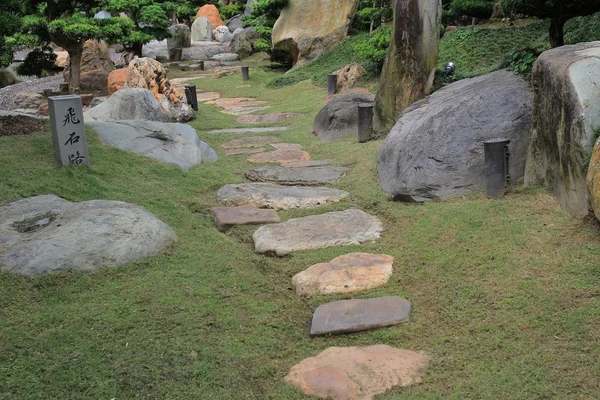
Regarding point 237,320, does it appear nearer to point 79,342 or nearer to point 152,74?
point 79,342

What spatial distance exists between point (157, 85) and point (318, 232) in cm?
682

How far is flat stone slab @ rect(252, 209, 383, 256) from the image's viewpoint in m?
4.59

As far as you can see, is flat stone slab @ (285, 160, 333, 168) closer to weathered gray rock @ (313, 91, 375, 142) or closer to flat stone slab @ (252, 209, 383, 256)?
weathered gray rock @ (313, 91, 375, 142)

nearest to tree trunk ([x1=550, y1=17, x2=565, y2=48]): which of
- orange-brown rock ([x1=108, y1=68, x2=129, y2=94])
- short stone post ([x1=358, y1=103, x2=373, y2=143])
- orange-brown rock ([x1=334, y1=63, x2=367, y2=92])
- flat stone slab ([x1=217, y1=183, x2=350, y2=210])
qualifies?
short stone post ([x1=358, y1=103, x2=373, y2=143])

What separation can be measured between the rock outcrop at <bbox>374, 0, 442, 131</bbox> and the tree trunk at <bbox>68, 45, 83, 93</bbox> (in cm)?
946

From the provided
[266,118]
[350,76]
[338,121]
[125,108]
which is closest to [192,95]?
[266,118]

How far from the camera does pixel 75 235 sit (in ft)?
13.0

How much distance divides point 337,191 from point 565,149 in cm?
243

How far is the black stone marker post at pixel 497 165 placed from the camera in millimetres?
4668

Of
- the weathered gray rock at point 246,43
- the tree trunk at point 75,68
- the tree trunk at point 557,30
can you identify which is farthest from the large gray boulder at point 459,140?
the weathered gray rock at point 246,43

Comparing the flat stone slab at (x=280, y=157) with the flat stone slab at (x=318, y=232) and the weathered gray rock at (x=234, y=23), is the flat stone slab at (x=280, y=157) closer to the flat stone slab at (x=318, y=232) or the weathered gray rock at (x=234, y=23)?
the flat stone slab at (x=318, y=232)

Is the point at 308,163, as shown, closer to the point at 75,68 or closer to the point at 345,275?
the point at 345,275

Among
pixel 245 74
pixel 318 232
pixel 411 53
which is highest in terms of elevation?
pixel 411 53

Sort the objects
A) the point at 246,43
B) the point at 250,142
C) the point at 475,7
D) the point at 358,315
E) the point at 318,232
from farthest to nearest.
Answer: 1. the point at 246,43
2. the point at 475,7
3. the point at 250,142
4. the point at 318,232
5. the point at 358,315
